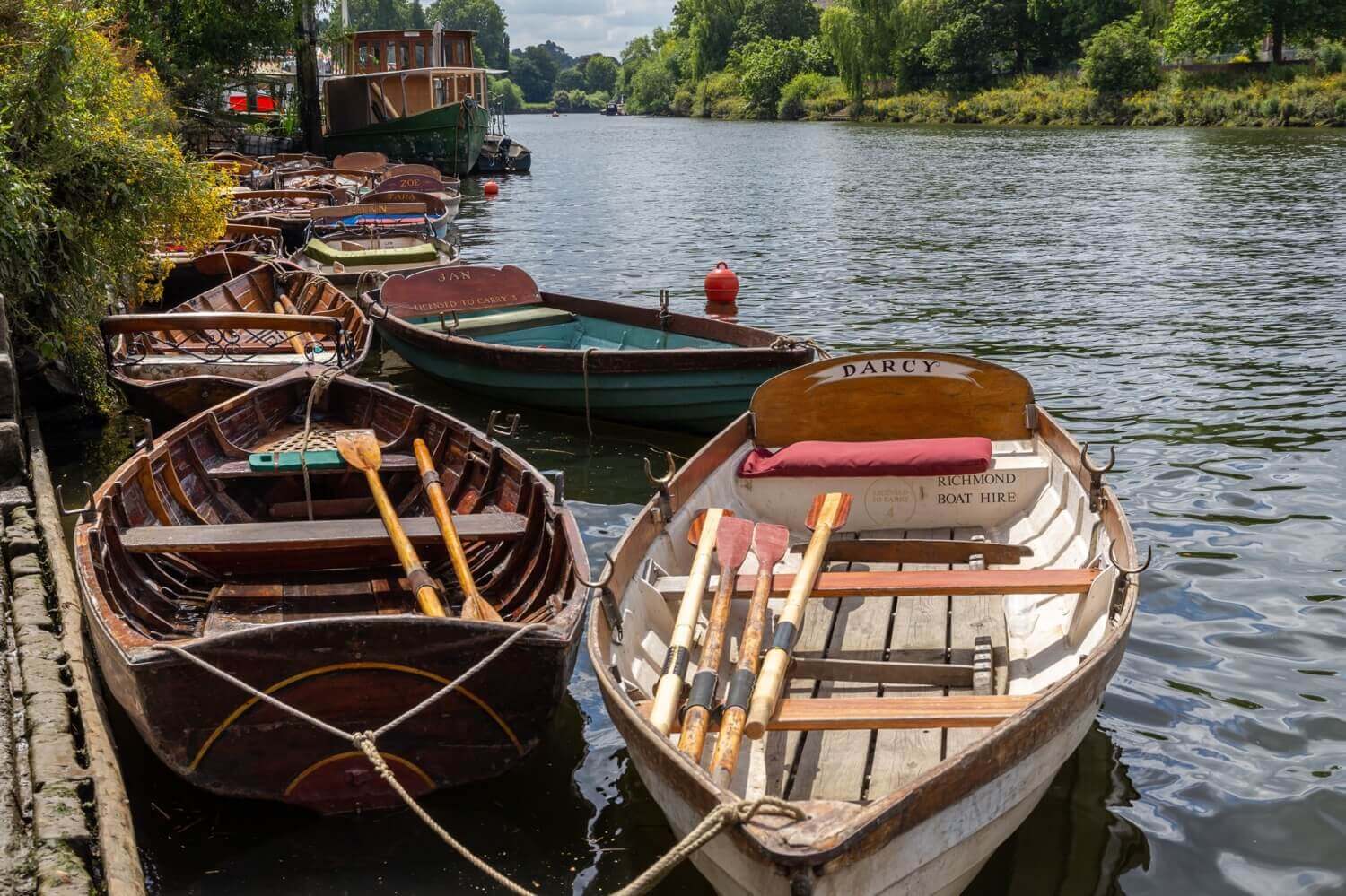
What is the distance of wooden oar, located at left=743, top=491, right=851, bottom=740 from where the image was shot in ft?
14.7

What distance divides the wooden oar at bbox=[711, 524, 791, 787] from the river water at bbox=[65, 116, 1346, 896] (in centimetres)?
105

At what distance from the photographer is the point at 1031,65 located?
7894 centimetres

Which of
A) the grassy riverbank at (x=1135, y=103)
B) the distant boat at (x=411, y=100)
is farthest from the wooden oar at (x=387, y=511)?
the grassy riverbank at (x=1135, y=103)

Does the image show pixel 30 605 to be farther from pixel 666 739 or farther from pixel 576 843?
pixel 666 739

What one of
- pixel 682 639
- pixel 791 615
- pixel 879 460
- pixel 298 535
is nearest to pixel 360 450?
pixel 298 535

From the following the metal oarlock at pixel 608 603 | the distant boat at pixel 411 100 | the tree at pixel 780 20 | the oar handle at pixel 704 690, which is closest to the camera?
the oar handle at pixel 704 690

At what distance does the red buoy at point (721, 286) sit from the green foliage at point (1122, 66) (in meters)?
53.2

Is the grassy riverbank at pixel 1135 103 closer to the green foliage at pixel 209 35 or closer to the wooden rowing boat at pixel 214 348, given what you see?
the green foliage at pixel 209 35

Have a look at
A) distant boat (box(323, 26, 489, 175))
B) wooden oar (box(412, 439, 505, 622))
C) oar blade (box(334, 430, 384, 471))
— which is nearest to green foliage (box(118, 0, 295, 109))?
distant boat (box(323, 26, 489, 175))

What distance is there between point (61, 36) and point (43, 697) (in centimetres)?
677

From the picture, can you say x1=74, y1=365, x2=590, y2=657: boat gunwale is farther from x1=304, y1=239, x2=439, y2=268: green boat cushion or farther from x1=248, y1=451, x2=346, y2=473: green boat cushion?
x1=304, y1=239, x2=439, y2=268: green boat cushion

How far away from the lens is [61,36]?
33.5ft

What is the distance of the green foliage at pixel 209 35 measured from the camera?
114ft

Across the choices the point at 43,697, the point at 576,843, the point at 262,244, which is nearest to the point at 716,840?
the point at 576,843
